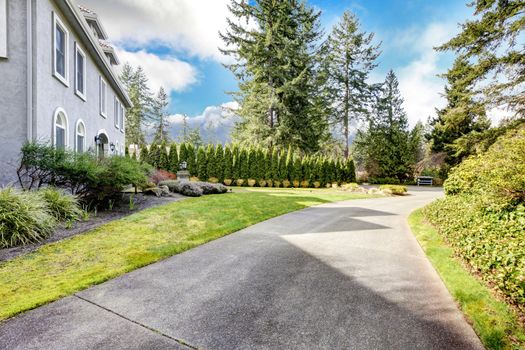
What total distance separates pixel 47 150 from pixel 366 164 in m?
28.8

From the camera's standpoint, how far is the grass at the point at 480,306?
7.84 feet

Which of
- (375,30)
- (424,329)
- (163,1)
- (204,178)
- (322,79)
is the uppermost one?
(375,30)

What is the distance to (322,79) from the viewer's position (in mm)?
24922

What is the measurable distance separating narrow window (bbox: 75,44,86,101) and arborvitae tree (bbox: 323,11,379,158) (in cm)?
2468

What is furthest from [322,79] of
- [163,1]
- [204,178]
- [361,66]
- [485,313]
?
[485,313]

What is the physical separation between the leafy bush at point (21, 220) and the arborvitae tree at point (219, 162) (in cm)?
1376

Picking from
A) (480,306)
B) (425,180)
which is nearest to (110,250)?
(480,306)

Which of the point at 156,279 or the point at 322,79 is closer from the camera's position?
the point at 156,279

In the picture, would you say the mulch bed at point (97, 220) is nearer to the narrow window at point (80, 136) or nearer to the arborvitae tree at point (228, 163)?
the narrow window at point (80, 136)

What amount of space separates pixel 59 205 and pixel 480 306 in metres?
7.52

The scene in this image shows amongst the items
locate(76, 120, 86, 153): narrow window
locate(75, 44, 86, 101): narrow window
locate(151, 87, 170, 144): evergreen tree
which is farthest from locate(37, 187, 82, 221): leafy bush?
locate(151, 87, 170, 144): evergreen tree

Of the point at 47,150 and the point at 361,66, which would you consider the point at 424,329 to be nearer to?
the point at 47,150

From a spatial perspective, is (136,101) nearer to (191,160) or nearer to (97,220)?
(191,160)

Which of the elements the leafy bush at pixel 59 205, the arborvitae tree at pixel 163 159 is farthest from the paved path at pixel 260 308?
the arborvitae tree at pixel 163 159
